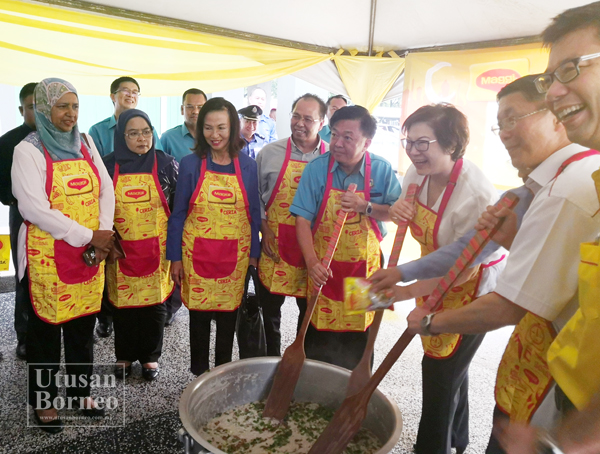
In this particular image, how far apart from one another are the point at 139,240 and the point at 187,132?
111 centimetres

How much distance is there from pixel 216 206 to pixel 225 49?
169cm

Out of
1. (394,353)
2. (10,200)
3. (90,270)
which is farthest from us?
(10,200)

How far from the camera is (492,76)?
10.7 feet

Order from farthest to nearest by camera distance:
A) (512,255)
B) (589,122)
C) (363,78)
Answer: (363,78), (512,255), (589,122)

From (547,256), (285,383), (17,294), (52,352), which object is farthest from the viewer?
(17,294)

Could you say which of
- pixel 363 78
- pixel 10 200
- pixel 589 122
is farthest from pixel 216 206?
pixel 363 78

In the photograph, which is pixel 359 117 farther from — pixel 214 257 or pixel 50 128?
pixel 50 128

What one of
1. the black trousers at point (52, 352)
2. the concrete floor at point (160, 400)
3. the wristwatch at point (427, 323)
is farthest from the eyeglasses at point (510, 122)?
the black trousers at point (52, 352)

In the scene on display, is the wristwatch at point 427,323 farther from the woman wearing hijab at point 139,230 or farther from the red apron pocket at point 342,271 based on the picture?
the woman wearing hijab at point 139,230

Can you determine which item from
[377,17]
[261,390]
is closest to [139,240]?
[261,390]

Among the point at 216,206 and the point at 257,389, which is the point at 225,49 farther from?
the point at 257,389

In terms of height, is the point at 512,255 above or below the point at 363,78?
below

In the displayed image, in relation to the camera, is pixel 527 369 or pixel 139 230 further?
pixel 139 230

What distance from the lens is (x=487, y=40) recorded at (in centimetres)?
322
